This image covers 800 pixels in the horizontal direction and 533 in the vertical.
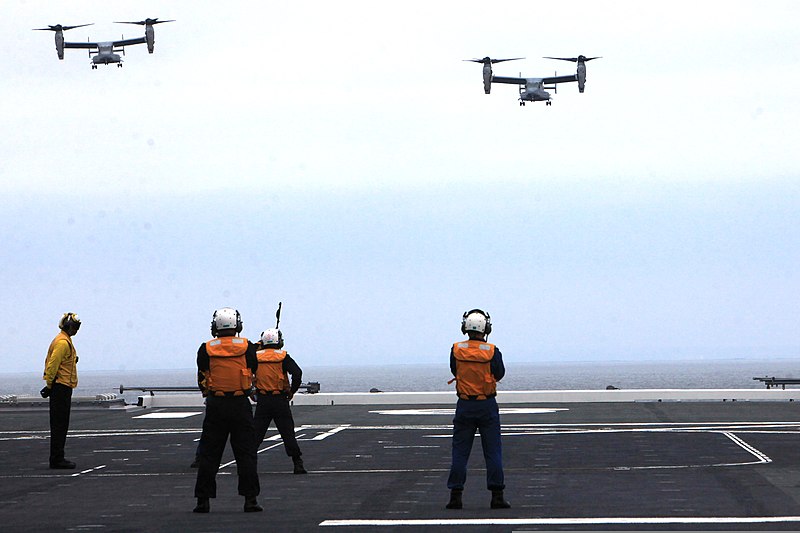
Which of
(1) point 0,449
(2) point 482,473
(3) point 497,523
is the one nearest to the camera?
(3) point 497,523

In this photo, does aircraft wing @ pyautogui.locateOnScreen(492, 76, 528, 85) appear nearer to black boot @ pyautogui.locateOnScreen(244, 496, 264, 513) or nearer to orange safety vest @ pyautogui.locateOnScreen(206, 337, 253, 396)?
orange safety vest @ pyautogui.locateOnScreen(206, 337, 253, 396)

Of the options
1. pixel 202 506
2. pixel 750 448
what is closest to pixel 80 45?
pixel 750 448

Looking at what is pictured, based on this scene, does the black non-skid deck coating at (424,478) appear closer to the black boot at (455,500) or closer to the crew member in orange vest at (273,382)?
the black boot at (455,500)

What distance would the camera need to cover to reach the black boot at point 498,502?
13.8 meters

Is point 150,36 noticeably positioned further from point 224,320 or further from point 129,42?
point 224,320

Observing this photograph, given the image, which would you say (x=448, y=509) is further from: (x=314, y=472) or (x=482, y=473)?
(x=314, y=472)

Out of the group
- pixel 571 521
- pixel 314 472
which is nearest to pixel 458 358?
pixel 571 521

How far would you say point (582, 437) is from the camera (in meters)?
24.9

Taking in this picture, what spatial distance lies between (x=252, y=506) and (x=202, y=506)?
1.89 feet

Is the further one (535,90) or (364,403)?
(535,90)

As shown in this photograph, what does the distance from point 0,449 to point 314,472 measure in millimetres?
8994

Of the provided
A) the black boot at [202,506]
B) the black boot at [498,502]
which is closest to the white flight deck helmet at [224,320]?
the black boot at [202,506]

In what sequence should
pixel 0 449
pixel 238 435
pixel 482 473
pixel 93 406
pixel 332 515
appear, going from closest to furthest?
pixel 332 515, pixel 238 435, pixel 482 473, pixel 0 449, pixel 93 406

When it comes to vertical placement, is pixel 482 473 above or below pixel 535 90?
below
